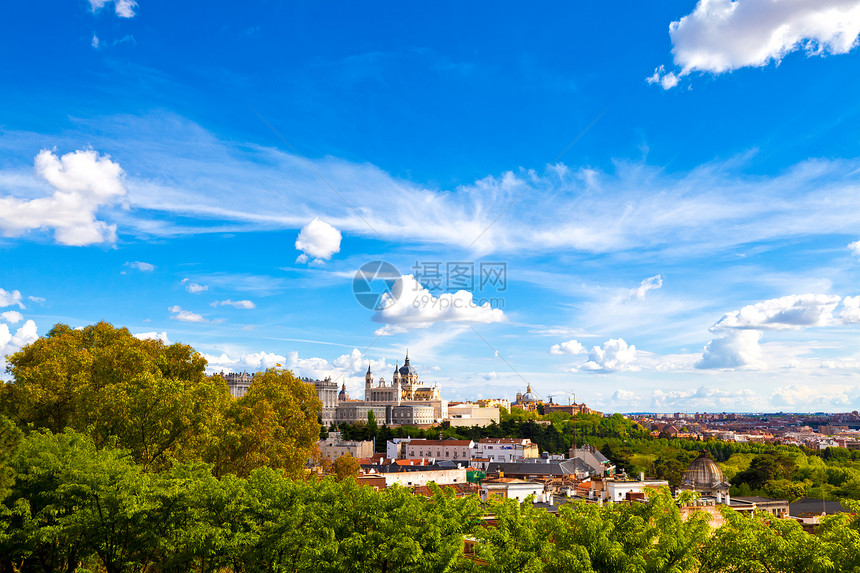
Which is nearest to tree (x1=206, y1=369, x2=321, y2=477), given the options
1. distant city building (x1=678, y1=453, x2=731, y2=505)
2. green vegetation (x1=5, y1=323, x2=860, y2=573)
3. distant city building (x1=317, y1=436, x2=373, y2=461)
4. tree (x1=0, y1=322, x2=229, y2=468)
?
tree (x1=0, y1=322, x2=229, y2=468)

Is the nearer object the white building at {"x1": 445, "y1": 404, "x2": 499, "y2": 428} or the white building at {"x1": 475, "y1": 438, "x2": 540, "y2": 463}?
the white building at {"x1": 475, "y1": 438, "x2": 540, "y2": 463}

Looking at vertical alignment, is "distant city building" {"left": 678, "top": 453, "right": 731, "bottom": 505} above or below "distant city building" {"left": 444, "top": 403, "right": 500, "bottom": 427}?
below

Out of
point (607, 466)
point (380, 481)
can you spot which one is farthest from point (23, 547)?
point (607, 466)

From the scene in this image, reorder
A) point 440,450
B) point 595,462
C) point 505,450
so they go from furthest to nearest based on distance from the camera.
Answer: point 440,450 → point 505,450 → point 595,462

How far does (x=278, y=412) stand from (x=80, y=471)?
13.7m

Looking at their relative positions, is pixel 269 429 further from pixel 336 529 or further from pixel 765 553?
pixel 765 553

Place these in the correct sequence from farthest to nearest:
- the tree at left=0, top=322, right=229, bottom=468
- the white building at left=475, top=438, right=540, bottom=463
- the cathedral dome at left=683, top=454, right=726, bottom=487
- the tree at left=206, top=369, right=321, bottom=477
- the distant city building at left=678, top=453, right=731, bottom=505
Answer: the white building at left=475, top=438, right=540, bottom=463
the cathedral dome at left=683, top=454, right=726, bottom=487
the distant city building at left=678, top=453, right=731, bottom=505
the tree at left=206, top=369, right=321, bottom=477
the tree at left=0, top=322, right=229, bottom=468

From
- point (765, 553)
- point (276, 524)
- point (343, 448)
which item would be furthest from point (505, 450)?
point (765, 553)

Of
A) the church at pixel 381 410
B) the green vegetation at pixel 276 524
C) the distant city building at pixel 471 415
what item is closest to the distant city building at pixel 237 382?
the church at pixel 381 410

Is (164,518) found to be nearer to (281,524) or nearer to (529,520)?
(281,524)

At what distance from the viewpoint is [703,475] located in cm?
6600

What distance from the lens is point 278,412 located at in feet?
108

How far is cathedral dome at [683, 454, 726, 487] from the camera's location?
215 feet

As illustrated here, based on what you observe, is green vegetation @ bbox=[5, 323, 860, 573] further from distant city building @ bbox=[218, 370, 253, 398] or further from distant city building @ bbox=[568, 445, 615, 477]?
distant city building @ bbox=[218, 370, 253, 398]
